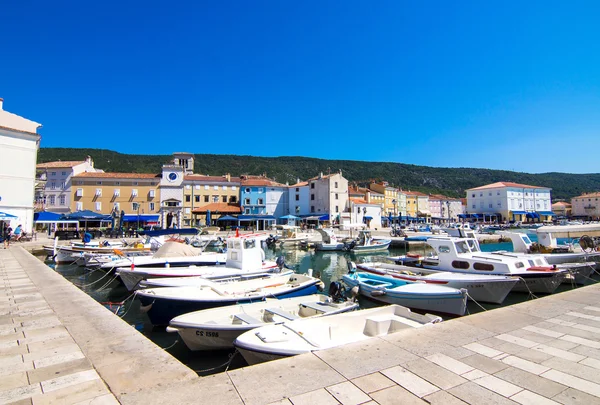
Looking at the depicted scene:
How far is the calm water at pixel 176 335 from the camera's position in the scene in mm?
8425

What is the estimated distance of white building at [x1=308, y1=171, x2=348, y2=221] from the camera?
204 ft

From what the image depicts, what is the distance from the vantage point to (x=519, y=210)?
9044 cm

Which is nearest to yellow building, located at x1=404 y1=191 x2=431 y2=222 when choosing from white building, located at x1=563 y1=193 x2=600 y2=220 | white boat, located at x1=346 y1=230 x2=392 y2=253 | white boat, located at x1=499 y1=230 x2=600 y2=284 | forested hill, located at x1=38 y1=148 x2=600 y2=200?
forested hill, located at x1=38 y1=148 x2=600 y2=200

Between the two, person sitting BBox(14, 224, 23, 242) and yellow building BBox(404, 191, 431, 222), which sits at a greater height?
yellow building BBox(404, 191, 431, 222)

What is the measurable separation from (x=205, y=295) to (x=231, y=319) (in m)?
2.66

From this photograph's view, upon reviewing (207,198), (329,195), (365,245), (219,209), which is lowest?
(365,245)

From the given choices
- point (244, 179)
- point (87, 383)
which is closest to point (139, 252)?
point (87, 383)

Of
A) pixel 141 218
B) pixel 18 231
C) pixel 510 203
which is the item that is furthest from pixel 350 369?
pixel 510 203

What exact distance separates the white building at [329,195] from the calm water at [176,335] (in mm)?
24953

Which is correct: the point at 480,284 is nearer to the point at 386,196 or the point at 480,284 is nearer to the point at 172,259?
the point at 172,259

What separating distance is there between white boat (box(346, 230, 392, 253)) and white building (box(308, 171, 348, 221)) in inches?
902

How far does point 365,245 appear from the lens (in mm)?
36719

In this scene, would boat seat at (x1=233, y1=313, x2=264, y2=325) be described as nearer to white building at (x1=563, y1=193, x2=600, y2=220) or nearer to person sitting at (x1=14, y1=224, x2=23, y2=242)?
person sitting at (x1=14, y1=224, x2=23, y2=242)

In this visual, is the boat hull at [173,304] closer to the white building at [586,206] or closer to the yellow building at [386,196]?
the yellow building at [386,196]
